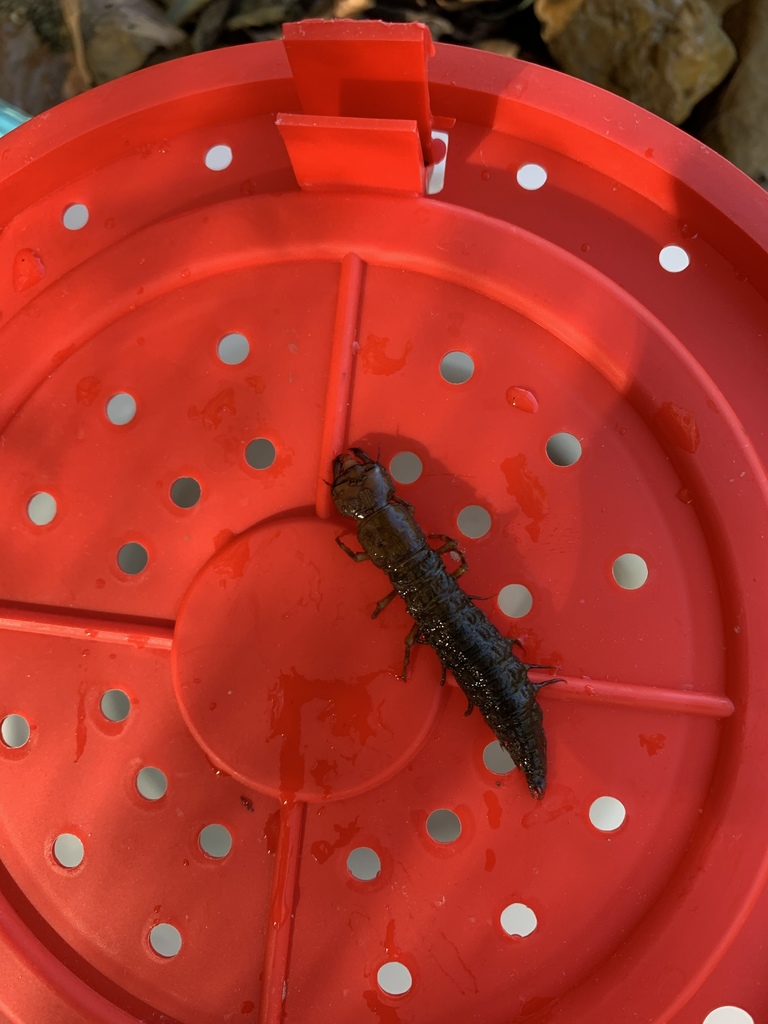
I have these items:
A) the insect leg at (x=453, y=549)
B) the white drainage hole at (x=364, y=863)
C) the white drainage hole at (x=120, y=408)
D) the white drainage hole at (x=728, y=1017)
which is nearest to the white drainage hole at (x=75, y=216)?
the white drainage hole at (x=120, y=408)

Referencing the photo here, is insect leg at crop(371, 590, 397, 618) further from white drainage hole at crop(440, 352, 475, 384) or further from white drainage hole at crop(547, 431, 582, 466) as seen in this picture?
white drainage hole at crop(440, 352, 475, 384)

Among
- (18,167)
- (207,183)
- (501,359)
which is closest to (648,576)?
(501,359)

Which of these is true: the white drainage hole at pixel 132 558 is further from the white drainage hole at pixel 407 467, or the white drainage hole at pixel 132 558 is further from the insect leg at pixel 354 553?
the white drainage hole at pixel 407 467

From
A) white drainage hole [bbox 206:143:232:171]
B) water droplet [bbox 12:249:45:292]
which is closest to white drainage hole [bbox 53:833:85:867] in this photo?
water droplet [bbox 12:249:45:292]

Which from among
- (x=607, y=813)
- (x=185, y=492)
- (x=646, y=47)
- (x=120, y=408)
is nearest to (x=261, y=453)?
(x=185, y=492)

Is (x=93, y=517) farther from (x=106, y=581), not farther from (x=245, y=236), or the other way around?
(x=245, y=236)

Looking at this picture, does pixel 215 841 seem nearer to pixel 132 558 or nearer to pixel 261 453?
pixel 132 558
